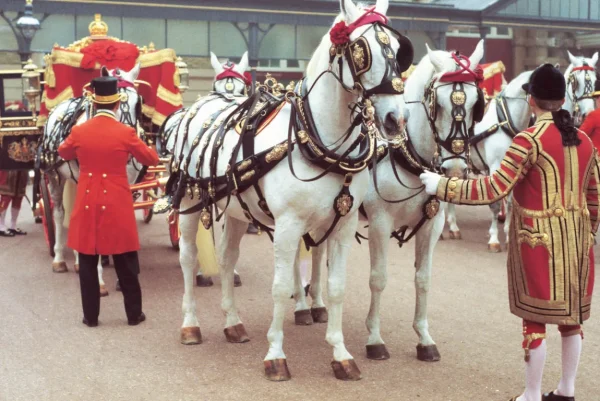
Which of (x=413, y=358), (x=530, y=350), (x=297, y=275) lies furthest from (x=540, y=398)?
(x=297, y=275)

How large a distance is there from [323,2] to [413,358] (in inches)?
680

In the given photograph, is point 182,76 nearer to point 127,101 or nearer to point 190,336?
point 127,101

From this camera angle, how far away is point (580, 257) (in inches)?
194

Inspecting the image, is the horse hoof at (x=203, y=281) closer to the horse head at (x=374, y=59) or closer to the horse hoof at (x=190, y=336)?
the horse hoof at (x=190, y=336)

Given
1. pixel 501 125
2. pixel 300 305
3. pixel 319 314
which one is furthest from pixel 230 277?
pixel 501 125

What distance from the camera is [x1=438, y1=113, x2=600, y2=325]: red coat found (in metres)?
4.82

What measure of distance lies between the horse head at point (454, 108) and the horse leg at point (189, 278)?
2.23m

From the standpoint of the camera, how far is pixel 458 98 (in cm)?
585

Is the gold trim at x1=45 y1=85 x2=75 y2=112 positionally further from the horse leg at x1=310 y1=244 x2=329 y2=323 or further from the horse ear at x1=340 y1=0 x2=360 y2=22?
the horse ear at x1=340 y1=0 x2=360 y2=22

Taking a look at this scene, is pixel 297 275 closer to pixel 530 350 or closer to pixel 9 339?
pixel 9 339

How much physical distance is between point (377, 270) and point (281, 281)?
0.86m

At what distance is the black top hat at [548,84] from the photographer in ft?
16.1

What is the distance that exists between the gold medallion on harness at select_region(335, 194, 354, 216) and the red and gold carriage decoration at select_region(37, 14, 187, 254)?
5.11m

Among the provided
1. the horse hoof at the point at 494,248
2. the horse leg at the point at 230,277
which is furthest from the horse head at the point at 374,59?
the horse hoof at the point at 494,248
